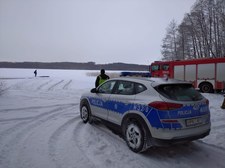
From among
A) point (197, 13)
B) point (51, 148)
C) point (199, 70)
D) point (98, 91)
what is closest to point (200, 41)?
point (197, 13)

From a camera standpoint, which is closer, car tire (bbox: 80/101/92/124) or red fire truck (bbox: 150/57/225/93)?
car tire (bbox: 80/101/92/124)

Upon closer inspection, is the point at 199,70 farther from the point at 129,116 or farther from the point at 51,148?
the point at 51,148

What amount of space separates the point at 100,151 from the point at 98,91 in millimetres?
2137

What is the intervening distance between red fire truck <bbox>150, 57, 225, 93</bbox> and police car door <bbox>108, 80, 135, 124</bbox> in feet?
42.2

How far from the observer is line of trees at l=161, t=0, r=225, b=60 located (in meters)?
29.0

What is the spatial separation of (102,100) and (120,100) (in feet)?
3.07

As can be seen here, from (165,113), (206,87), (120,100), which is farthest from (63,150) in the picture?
(206,87)

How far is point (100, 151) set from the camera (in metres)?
4.58

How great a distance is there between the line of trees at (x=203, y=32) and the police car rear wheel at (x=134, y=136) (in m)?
28.6

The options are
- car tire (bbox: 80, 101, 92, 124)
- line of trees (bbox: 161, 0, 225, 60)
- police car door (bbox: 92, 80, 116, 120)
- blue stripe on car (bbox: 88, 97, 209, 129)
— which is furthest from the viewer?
line of trees (bbox: 161, 0, 225, 60)

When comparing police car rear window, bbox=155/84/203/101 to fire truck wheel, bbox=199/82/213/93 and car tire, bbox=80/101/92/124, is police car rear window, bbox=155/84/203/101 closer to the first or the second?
car tire, bbox=80/101/92/124

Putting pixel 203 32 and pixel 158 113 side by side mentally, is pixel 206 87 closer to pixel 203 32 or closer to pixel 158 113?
pixel 158 113

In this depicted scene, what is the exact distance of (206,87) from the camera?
16484 millimetres

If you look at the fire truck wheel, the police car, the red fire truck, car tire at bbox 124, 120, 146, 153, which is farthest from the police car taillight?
the fire truck wheel
